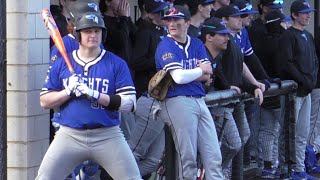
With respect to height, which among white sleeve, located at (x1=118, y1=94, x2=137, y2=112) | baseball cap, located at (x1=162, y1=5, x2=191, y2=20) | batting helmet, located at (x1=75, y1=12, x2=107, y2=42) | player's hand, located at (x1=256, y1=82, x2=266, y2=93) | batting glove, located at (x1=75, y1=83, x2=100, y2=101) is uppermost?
baseball cap, located at (x1=162, y1=5, x2=191, y2=20)

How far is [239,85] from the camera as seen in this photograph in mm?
7785

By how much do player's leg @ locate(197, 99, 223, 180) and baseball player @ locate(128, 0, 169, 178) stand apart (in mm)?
797

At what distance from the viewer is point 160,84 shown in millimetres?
6770

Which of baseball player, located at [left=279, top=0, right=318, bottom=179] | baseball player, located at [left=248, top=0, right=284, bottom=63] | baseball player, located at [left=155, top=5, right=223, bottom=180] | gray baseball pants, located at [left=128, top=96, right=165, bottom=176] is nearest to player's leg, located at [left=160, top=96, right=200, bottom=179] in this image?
baseball player, located at [left=155, top=5, right=223, bottom=180]

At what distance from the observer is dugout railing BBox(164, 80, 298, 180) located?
688 centimetres

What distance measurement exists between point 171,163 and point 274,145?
224cm

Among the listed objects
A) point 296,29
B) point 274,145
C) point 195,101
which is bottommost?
point 274,145

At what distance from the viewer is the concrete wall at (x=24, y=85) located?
22.8 feet

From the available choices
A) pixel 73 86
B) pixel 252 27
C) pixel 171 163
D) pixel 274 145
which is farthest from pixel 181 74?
pixel 252 27

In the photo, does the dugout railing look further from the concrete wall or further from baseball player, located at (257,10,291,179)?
the concrete wall

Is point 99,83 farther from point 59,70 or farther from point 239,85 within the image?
point 239,85

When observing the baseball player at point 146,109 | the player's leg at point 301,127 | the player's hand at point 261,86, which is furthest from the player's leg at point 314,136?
the baseball player at point 146,109

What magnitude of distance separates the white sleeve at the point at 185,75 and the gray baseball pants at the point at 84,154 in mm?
1019

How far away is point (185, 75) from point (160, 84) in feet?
0.95
